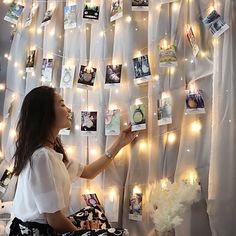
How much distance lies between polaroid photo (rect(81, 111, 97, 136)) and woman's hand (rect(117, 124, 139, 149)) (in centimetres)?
16

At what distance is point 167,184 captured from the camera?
4.83ft

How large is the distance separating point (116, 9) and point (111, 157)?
0.69 m

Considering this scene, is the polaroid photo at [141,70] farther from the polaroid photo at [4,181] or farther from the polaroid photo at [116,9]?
the polaroid photo at [4,181]

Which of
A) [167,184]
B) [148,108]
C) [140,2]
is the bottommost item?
[167,184]

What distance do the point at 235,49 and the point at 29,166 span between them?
0.93 metres

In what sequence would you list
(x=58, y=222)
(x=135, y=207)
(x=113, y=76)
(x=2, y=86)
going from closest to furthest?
(x=58, y=222)
(x=135, y=207)
(x=113, y=76)
(x=2, y=86)

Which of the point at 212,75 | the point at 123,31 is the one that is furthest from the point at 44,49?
the point at 212,75

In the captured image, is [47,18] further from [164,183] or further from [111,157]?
[164,183]

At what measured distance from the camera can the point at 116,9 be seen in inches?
67.2

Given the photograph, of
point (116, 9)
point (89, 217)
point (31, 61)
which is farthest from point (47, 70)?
point (89, 217)

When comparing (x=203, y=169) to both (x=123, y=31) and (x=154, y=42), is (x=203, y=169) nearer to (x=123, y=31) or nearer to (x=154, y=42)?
(x=154, y=42)


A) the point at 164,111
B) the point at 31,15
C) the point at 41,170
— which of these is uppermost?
the point at 31,15

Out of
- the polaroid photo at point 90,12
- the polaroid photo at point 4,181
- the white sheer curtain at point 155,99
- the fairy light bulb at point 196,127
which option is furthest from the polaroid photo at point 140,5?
the polaroid photo at point 4,181

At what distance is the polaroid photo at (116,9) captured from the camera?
66.3 inches
